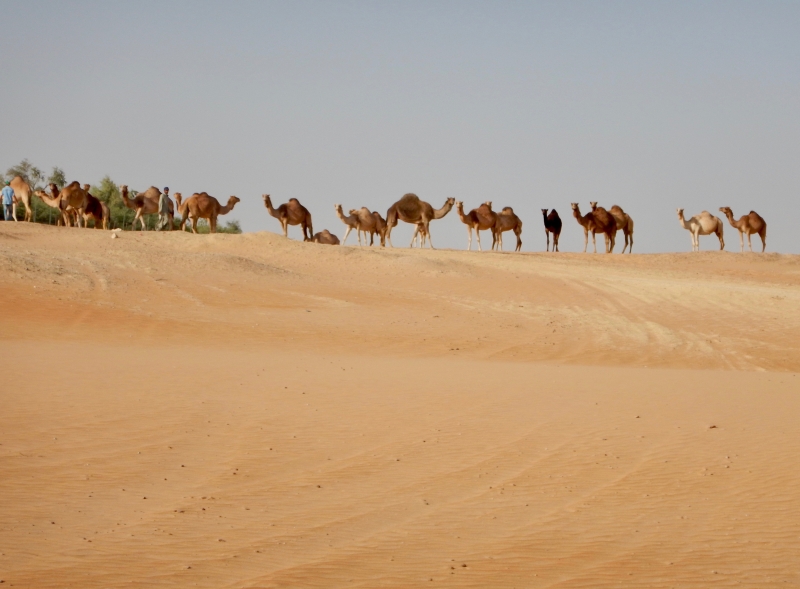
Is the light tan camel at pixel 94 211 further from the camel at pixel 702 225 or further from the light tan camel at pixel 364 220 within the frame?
the camel at pixel 702 225

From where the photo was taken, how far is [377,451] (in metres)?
6.27

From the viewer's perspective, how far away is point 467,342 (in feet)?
47.3

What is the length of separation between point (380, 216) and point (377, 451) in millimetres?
33806

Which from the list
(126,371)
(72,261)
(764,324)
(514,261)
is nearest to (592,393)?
(126,371)

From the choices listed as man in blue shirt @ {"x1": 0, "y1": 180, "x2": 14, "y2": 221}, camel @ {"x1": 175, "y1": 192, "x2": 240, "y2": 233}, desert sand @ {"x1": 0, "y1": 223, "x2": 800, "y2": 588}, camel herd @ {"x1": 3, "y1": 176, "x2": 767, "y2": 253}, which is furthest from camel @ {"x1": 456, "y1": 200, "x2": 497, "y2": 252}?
desert sand @ {"x1": 0, "y1": 223, "x2": 800, "y2": 588}

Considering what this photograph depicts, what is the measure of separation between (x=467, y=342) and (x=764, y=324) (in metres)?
6.41

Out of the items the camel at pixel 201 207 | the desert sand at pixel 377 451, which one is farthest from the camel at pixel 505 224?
the desert sand at pixel 377 451

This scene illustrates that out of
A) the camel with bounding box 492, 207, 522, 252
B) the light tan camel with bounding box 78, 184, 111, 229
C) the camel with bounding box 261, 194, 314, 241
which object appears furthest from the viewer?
the camel with bounding box 492, 207, 522, 252

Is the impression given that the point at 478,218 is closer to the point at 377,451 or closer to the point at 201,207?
the point at 201,207

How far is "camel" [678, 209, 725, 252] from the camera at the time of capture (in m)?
42.1

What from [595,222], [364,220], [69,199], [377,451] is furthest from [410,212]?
[377,451]

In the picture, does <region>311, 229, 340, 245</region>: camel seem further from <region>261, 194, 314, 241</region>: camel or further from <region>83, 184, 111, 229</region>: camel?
<region>83, 184, 111, 229</region>: camel

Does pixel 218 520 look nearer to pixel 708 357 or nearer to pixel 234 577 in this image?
pixel 234 577

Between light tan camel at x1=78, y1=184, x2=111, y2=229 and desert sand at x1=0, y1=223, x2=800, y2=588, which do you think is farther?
light tan camel at x1=78, y1=184, x2=111, y2=229
